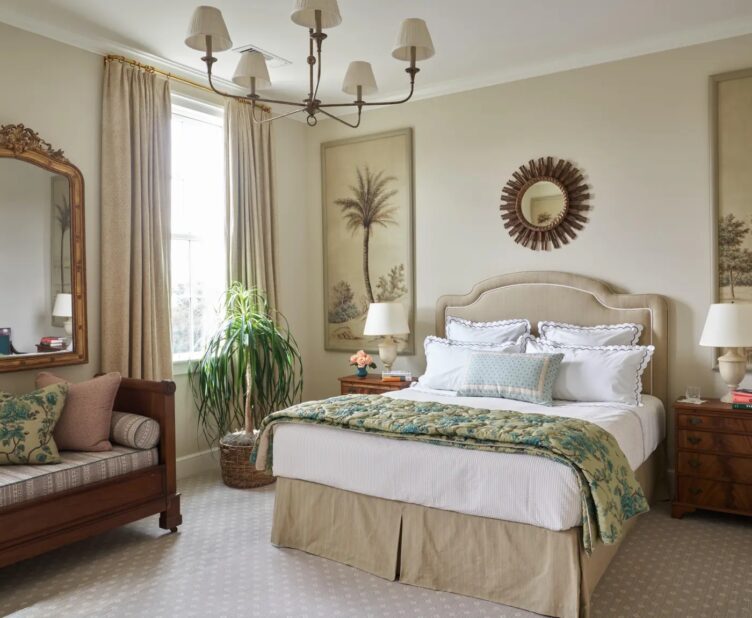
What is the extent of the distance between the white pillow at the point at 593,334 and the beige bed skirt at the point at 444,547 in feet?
3.75

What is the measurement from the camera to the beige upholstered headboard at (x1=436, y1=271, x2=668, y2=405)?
13.6 ft

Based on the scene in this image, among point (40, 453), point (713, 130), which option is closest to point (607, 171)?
point (713, 130)

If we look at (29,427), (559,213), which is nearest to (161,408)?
(29,427)

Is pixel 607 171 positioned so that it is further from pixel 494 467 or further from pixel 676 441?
pixel 494 467

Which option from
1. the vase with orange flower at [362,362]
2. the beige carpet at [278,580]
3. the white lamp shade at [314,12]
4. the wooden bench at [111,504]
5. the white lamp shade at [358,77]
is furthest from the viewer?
the vase with orange flower at [362,362]

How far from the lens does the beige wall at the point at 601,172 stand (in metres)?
4.07

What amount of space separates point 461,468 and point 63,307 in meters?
2.55

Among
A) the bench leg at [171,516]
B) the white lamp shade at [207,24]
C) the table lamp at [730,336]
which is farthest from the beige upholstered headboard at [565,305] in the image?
the white lamp shade at [207,24]

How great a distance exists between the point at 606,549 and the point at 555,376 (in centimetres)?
117

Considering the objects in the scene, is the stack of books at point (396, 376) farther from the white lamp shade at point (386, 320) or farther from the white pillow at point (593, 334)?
the white pillow at point (593, 334)

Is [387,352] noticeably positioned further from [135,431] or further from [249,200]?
[135,431]

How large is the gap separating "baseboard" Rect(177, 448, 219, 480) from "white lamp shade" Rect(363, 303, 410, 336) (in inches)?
58.6

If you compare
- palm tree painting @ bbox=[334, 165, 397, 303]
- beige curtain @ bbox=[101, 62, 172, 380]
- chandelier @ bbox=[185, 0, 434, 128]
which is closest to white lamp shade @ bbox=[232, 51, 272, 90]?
chandelier @ bbox=[185, 0, 434, 128]

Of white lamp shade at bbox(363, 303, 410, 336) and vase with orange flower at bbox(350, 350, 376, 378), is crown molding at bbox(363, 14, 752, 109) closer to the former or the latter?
white lamp shade at bbox(363, 303, 410, 336)
